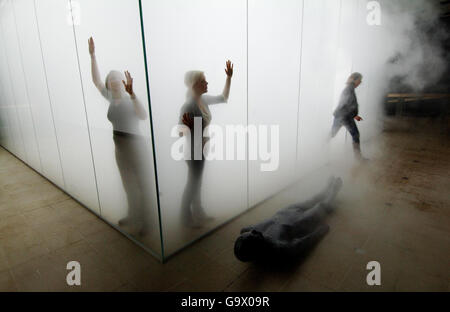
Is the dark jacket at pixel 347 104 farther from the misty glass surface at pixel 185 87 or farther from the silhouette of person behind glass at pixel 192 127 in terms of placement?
the silhouette of person behind glass at pixel 192 127

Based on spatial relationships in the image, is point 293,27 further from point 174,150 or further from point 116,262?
point 116,262

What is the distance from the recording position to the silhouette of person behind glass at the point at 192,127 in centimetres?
217

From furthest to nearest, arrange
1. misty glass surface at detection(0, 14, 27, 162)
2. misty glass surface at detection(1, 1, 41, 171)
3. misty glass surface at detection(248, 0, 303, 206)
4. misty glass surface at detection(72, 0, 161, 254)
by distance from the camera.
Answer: misty glass surface at detection(0, 14, 27, 162), misty glass surface at detection(1, 1, 41, 171), misty glass surface at detection(248, 0, 303, 206), misty glass surface at detection(72, 0, 161, 254)

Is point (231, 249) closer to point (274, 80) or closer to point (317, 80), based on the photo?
point (274, 80)

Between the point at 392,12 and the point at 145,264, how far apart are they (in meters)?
8.02

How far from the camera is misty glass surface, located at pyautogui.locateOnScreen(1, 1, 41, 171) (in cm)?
392

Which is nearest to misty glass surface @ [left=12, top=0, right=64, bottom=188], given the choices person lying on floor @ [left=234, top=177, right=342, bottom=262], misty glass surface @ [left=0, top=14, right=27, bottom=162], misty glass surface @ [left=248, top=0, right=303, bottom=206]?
misty glass surface @ [left=0, top=14, right=27, bottom=162]

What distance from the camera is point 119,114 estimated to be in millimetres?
2174

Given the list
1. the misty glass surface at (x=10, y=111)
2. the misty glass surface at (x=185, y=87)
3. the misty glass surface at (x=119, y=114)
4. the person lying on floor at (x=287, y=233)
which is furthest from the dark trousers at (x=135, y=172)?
the misty glass surface at (x=10, y=111)

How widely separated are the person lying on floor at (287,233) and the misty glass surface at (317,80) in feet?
4.47

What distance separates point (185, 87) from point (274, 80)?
135 cm

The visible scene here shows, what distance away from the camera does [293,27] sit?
3152 mm

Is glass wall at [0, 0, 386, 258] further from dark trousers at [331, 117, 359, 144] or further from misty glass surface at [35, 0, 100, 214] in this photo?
dark trousers at [331, 117, 359, 144]

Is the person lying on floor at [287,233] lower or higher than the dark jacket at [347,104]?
lower
